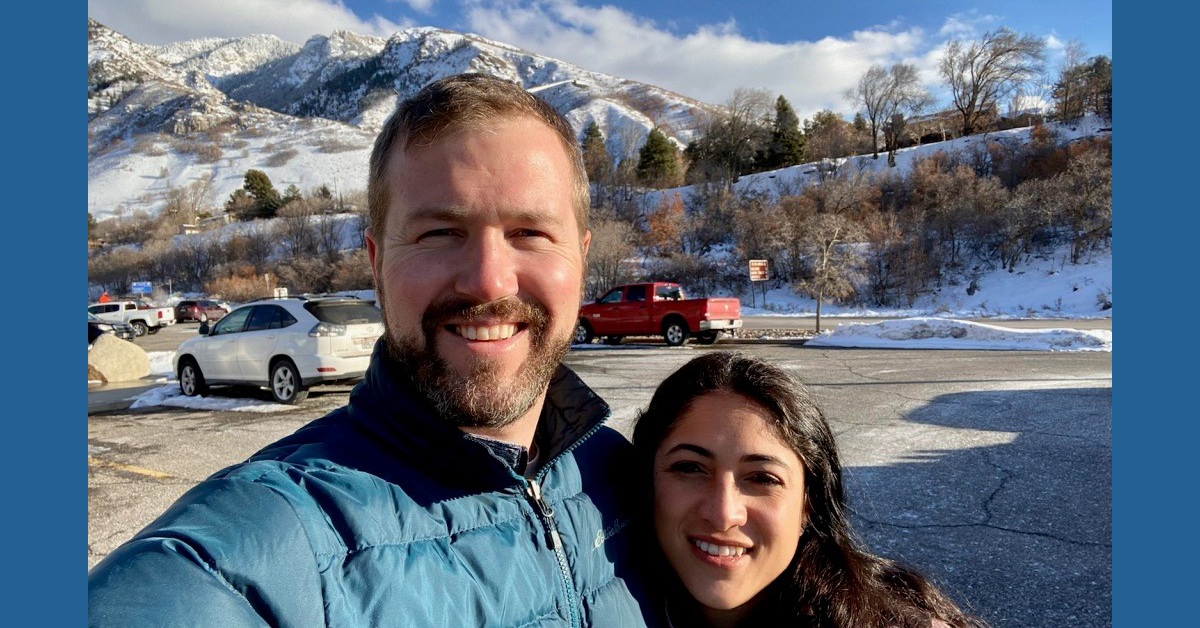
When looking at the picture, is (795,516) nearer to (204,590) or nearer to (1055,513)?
(204,590)

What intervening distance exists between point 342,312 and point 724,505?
8772mm

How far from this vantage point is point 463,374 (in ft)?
4.54

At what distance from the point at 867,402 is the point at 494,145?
8.21 metres

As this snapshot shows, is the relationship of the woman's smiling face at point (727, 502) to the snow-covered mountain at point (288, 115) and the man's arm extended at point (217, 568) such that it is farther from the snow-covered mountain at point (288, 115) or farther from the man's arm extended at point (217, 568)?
the snow-covered mountain at point (288, 115)

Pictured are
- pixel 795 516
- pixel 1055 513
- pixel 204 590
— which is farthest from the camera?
pixel 1055 513

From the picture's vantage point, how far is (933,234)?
1442 inches

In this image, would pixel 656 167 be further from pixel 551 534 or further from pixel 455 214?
pixel 551 534

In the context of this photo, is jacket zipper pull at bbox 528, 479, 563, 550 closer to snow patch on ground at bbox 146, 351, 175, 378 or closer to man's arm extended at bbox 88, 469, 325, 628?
man's arm extended at bbox 88, 469, 325, 628

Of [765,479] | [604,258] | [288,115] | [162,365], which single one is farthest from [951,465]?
[288,115]

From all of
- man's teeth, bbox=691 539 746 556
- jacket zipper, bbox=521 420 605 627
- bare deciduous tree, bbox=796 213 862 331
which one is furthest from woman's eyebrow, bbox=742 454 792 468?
bare deciduous tree, bbox=796 213 862 331

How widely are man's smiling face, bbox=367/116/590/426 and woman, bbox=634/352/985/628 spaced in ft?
1.82

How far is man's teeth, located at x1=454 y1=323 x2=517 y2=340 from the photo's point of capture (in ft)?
4.56

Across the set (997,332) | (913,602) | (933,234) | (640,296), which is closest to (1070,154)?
(933,234)

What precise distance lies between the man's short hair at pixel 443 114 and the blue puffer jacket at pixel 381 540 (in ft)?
1.39
